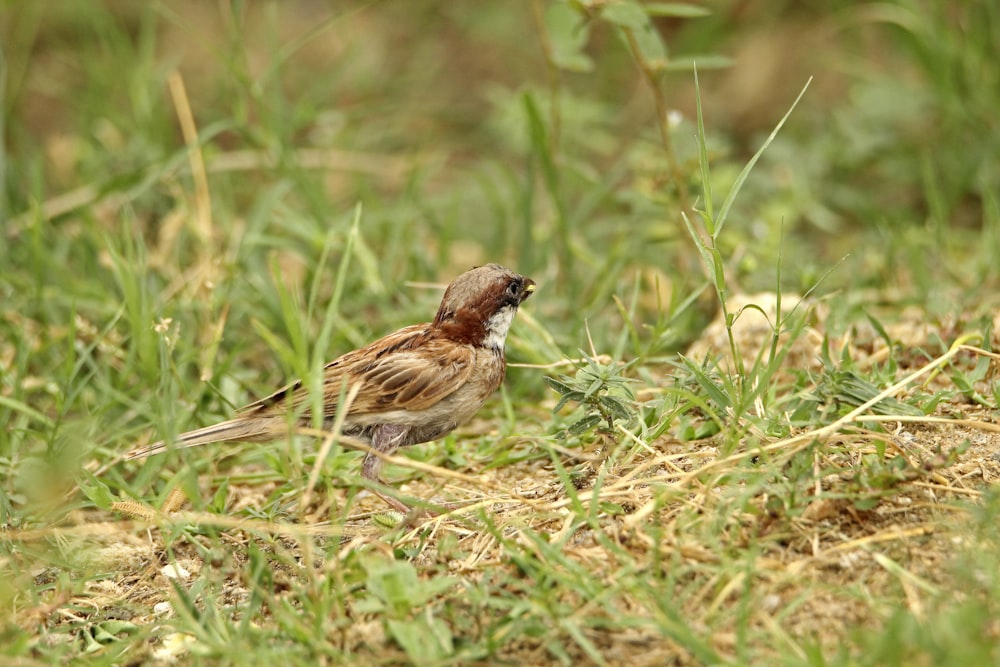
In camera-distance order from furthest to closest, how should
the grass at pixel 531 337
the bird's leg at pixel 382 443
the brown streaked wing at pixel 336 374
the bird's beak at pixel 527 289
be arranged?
the bird's beak at pixel 527 289, the brown streaked wing at pixel 336 374, the bird's leg at pixel 382 443, the grass at pixel 531 337

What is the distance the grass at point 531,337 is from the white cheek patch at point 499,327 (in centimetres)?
38

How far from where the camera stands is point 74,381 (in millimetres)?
5340

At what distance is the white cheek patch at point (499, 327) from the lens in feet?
15.1

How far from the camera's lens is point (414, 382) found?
4.31 metres

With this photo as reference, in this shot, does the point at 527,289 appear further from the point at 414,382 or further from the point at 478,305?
the point at 414,382

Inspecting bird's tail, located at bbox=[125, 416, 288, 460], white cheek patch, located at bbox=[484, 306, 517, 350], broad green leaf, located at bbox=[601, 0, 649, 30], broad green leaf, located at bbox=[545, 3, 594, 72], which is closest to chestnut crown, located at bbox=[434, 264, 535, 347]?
white cheek patch, located at bbox=[484, 306, 517, 350]

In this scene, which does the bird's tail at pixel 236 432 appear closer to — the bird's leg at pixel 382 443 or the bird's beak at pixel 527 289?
the bird's leg at pixel 382 443

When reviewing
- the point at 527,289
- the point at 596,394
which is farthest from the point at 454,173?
the point at 596,394

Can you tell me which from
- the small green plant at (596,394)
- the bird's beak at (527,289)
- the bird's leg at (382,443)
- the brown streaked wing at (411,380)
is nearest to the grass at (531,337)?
the small green plant at (596,394)

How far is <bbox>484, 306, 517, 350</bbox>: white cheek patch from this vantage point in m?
4.61

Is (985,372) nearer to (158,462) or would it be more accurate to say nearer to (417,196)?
(158,462)

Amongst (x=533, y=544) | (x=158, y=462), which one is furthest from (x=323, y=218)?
(x=533, y=544)

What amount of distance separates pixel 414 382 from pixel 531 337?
3.52 feet

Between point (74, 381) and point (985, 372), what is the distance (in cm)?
396
